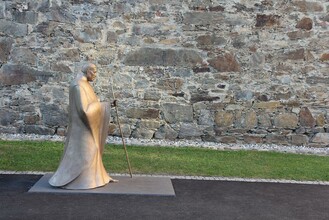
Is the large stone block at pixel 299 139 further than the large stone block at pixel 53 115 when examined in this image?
Yes

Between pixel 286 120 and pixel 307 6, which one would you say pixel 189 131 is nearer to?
pixel 286 120

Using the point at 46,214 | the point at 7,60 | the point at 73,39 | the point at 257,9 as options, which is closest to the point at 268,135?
the point at 257,9

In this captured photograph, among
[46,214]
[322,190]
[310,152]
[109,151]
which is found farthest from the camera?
[310,152]

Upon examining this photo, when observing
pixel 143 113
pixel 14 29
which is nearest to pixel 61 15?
pixel 14 29

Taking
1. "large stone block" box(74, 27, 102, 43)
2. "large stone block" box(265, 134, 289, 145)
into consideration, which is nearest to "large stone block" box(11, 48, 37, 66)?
"large stone block" box(74, 27, 102, 43)

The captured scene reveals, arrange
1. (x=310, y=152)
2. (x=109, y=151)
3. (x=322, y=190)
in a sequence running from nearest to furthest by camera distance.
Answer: (x=322, y=190)
(x=109, y=151)
(x=310, y=152)

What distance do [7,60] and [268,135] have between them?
200 inches

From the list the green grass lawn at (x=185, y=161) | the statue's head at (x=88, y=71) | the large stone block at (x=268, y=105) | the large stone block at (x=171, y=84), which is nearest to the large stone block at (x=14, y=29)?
the green grass lawn at (x=185, y=161)

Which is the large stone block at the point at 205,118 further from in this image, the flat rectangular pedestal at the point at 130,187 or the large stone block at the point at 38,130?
the flat rectangular pedestal at the point at 130,187

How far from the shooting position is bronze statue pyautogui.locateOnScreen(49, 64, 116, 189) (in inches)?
236

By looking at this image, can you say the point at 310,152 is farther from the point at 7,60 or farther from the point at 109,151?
the point at 7,60

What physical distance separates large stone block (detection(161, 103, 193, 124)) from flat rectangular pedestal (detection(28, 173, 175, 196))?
10.4 ft

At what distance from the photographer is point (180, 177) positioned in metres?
7.13

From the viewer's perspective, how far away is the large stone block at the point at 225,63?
393 inches
